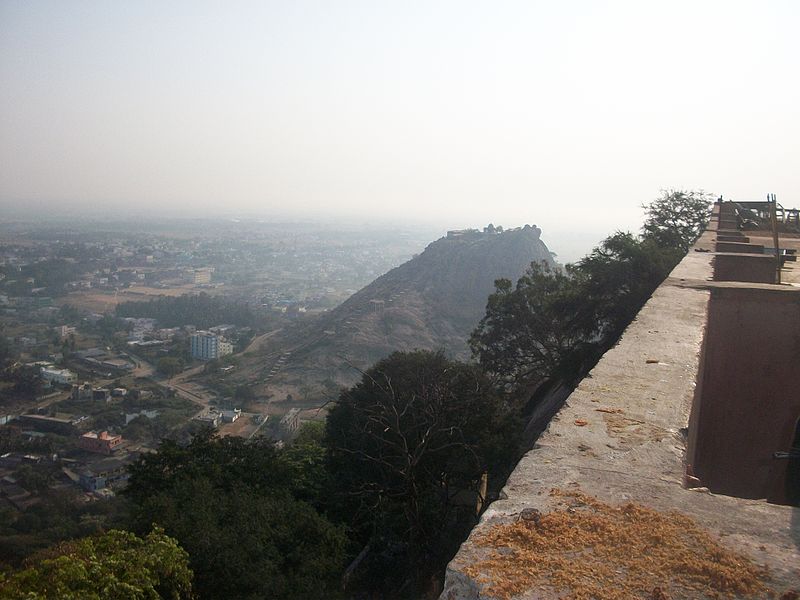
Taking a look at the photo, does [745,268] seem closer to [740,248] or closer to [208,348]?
[740,248]

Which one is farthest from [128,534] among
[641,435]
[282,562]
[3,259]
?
[3,259]

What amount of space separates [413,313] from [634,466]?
150 ft

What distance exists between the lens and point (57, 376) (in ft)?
123

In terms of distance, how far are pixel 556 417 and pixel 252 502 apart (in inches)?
232

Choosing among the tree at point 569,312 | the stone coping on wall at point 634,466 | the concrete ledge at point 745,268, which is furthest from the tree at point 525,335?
the stone coping on wall at point 634,466

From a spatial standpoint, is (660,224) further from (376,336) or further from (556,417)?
(376,336)

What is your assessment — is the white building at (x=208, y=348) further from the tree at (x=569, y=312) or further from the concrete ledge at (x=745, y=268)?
the concrete ledge at (x=745, y=268)

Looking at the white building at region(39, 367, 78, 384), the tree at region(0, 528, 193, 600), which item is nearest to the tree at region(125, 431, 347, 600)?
the tree at region(0, 528, 193, 600)

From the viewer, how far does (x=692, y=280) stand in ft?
20.0

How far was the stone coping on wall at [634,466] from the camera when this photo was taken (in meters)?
1.64

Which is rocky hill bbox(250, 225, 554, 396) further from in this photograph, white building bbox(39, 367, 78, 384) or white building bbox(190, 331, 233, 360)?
white building bbox(39, 367, 78, 384)

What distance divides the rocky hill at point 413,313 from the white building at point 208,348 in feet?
12.6

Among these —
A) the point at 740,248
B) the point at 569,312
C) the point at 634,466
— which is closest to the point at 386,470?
the point at 569,312

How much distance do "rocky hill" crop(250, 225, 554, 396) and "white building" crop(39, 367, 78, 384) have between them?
12.7 metres
